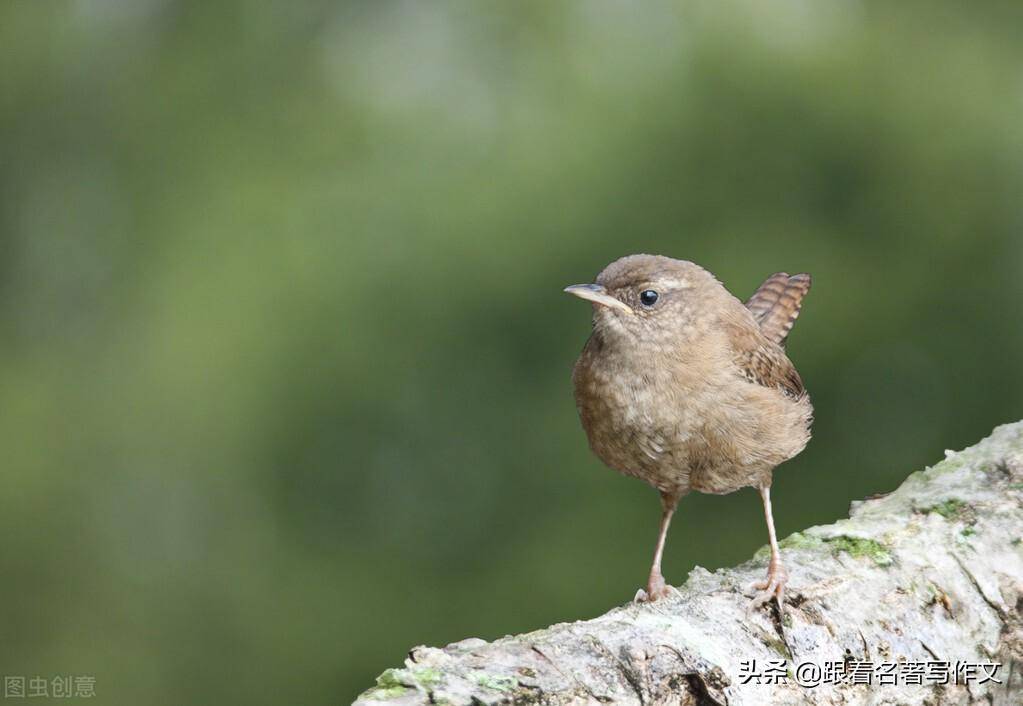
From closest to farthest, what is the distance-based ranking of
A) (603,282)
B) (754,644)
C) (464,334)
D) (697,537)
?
1. (754,644)
2. (603,282)
3. (697,537)
4. (464,334)

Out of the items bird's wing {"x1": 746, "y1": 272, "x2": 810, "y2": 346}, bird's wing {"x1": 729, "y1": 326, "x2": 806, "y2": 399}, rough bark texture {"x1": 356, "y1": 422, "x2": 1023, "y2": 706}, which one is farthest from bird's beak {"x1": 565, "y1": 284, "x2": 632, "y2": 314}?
bird's wing {"x1": 746, "y1": 272, "x2": 810, "y2": 346}

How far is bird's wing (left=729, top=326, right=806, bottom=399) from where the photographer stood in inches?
154

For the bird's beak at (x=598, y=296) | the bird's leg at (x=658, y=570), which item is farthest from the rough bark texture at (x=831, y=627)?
the bird's beak at (x=598, y=296)

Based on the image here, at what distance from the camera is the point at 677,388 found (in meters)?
3.69

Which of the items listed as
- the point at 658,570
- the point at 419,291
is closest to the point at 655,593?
the point at 658,570

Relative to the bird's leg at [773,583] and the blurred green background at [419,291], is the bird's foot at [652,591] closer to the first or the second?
the bird's leg at [773,583]

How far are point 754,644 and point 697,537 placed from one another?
6017 millimetres

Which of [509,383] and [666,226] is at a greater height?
[666,226]

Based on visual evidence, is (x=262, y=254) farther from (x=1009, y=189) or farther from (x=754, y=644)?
(x=754, y=644)

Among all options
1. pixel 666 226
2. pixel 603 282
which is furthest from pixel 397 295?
pixel 603 282

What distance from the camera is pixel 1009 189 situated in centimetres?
888

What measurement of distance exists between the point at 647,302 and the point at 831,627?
122 centimetres

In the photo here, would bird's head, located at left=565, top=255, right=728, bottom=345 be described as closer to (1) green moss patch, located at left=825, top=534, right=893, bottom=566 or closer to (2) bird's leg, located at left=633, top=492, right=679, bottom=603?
(2) bird's leg, located at left=633, top=492, right=679, bottom=603

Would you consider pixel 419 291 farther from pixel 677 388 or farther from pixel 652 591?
pixel 677 388
